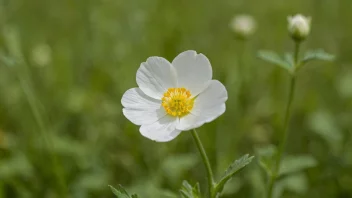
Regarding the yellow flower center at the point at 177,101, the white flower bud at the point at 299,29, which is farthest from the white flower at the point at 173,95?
the white flower bud at the point at 299,29

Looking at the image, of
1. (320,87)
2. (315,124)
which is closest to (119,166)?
(315,124)

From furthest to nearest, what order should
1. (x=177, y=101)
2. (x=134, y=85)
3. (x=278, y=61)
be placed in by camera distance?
1. (x=134, y=85)
2. (x=278, y=61)
3. (x=177, y=101)

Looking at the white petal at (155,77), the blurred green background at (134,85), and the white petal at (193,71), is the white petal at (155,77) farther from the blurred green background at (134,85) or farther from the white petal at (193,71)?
the blurred green background at (134,85)

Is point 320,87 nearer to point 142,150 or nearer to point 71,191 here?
point 142,150

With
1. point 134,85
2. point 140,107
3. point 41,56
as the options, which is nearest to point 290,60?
point 140,107

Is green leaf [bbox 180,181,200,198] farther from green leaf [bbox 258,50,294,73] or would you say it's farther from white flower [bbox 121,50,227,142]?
green leaf [bbox 258,50,294,73]

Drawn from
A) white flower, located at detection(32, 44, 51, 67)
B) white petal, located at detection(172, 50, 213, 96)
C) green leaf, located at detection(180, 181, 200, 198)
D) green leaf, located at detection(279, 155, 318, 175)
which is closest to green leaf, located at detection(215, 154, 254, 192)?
green leaf, located at detection(180, 181, 200, 198)

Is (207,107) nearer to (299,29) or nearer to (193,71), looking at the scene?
(193,71)
